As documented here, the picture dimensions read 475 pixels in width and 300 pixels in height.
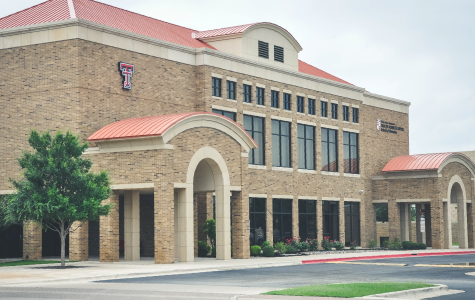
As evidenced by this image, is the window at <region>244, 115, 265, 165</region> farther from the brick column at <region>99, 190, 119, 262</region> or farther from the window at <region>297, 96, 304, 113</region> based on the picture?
the brick column at <region>99, 190, 119, 262</region>

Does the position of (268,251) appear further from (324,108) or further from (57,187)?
(324,108)

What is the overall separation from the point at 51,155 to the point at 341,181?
27.0 metres

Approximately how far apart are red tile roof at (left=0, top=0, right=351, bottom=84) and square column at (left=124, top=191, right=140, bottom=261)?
9612mm

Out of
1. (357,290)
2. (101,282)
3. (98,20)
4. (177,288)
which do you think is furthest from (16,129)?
(357,290)

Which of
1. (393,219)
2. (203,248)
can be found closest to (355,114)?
(393,219)

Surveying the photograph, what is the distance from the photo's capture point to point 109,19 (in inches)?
1529

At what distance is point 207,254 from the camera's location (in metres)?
38.8

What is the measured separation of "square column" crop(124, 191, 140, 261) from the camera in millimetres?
34281

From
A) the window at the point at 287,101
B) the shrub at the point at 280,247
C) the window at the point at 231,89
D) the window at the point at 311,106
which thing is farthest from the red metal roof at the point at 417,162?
the window at the point at 231,89

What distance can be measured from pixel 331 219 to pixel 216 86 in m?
14.7

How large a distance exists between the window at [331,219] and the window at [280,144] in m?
5.39

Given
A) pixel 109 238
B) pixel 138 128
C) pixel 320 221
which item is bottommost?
pixel 109 238

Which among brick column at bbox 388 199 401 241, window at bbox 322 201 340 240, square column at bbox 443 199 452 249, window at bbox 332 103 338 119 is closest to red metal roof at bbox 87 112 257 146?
window at bbox 322 201 340 240

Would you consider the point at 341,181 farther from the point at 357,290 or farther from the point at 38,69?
the point at 357,290
